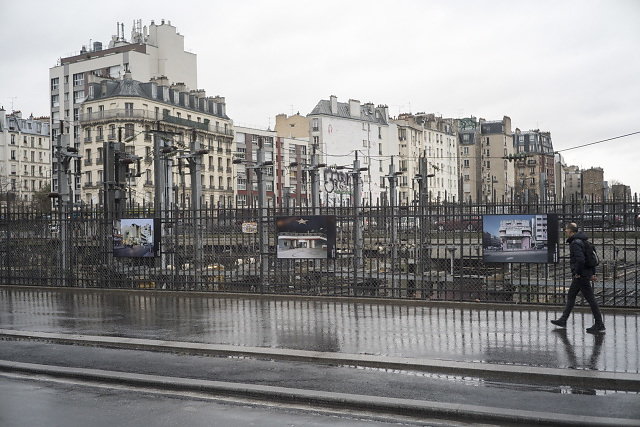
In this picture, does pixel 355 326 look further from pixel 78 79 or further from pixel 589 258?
pixel 78 79

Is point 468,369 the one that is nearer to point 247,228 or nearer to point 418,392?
point 418,392

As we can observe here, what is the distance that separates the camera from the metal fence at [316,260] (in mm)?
16391

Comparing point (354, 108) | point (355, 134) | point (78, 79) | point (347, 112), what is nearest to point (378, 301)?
point (78, 79)

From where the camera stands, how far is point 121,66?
8638 cm

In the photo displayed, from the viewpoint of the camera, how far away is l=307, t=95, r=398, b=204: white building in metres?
103

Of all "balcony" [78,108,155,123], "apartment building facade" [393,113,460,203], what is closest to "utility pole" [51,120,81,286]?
"balcony" [78,108,155,123]

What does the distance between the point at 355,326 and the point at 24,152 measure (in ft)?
361

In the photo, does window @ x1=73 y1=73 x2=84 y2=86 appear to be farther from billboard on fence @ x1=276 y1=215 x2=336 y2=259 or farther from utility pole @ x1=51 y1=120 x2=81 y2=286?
billboard on fence @ x1=276 y1=215 x2=336 y2=259

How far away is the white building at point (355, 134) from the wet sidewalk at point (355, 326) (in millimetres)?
80948

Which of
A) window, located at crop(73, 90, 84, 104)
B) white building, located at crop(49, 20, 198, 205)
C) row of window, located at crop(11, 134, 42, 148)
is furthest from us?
row of window, located at crop(11, 134, 42, 148)

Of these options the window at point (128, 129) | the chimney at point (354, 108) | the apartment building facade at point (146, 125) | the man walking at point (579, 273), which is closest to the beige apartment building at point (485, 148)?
the chimney at point (354, 108)

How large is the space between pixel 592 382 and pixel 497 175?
5089 inches

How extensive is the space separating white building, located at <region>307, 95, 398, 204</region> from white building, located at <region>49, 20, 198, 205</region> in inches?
770

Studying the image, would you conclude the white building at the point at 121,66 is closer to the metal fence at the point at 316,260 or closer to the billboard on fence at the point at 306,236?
the metal fence at the point at 316,260
